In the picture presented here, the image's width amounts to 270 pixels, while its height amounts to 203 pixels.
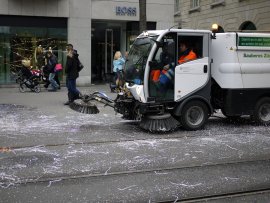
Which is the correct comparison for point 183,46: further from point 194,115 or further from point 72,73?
point 72,73

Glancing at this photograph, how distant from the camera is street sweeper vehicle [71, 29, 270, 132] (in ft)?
32.7

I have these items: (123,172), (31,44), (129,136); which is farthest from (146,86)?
(31,44)

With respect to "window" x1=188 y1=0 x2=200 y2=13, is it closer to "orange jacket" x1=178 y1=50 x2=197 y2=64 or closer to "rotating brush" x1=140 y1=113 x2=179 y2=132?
"orange jacket" x1=178 y1=50 x2=197 y2=64

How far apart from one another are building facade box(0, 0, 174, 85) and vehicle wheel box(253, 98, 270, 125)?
13007 mm

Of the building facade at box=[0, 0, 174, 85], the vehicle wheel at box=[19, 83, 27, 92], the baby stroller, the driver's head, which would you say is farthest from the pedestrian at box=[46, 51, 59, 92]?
the driver's head

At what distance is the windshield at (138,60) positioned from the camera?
1011 cm

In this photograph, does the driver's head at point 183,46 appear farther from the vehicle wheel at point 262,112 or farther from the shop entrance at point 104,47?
the shop entrance at point 104,47

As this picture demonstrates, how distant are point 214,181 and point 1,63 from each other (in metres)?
18.0

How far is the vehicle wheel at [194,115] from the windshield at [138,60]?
1.27 m

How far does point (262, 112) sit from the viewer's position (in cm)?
1131

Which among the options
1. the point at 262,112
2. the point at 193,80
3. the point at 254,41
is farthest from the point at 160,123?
the point at 254,41

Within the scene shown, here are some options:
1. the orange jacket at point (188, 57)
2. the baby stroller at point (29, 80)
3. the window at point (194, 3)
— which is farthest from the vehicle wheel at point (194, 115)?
the window at point (194, 3)

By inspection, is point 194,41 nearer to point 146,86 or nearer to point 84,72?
point 146,86

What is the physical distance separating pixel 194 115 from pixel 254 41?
230 centimetres
